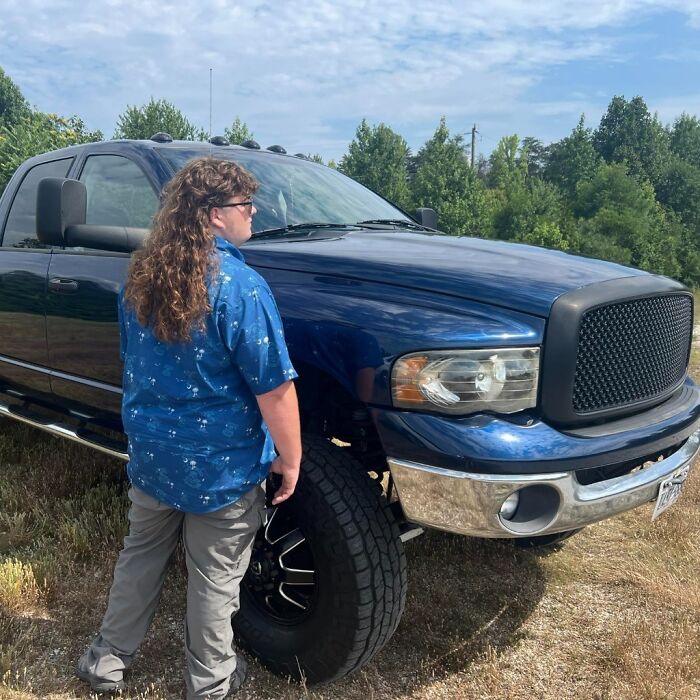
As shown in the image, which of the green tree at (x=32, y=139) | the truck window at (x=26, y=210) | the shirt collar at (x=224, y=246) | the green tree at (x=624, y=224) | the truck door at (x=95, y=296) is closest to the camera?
the shirt collar at (x=224, y=246)

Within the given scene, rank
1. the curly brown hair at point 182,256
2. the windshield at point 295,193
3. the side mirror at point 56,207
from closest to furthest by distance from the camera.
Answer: the curly brown hair at point 182,256, the side mirror at point 56,207, the windshield at point 295,193

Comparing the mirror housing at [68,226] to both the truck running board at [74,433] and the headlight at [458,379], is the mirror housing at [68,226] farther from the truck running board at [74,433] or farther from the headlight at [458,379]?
the headlight at [458,379]

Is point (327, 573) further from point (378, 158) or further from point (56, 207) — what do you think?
point (378, 158)

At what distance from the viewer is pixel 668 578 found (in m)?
2.95

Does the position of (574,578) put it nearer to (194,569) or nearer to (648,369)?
(648,369)

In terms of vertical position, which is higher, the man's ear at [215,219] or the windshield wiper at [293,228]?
the man's ear at [215,219]

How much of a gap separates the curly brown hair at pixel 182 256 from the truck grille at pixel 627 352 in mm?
1135

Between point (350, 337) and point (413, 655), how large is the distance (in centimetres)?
128

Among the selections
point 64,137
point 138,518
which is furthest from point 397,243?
point 64,137

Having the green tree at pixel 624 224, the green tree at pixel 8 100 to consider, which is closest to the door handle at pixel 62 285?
the green tree at pixel 624 224

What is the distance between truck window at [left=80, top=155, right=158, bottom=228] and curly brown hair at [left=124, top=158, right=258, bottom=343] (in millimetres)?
1286

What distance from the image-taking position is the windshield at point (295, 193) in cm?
309

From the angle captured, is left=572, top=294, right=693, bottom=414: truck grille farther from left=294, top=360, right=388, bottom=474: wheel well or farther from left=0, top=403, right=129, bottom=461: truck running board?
left=0, top=403, right=129, bottom=461: truck running board

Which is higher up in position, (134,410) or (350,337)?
(350,337)
